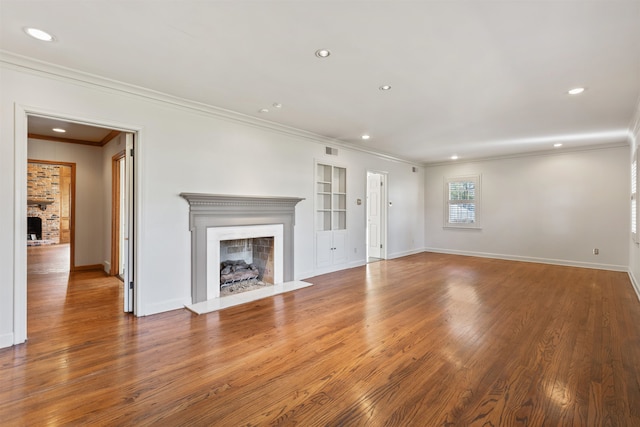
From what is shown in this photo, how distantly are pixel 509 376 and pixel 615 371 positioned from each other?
85 cm

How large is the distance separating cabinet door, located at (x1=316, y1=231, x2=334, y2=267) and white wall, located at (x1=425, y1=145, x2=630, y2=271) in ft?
13.7

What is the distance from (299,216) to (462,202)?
5043mm

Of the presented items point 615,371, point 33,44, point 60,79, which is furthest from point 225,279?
point 615,371

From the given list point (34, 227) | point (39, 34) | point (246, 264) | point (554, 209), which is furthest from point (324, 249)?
point (34, 227)

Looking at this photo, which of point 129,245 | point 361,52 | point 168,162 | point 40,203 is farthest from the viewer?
point 40,203

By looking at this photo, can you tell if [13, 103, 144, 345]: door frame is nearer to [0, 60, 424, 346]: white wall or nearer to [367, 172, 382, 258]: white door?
[0, 60, 424, 346]: white wall

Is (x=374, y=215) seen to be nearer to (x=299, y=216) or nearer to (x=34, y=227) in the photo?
(x=299, y=216)

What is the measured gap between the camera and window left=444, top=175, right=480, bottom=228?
25.0 feet

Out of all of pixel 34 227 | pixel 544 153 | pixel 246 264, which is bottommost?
pixel 246 264

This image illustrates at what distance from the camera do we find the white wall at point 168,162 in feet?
8.57

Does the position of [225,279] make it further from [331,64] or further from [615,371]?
[615,371]

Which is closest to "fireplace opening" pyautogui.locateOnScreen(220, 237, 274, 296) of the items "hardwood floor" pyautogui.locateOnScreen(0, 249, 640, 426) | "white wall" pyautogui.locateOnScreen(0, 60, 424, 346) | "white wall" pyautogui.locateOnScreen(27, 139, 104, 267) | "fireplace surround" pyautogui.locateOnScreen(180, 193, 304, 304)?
"fireplace surround" pyautogui.locateOnScreen(180, 193, 304, 304)

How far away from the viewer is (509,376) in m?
2.16

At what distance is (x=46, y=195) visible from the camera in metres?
10.2
